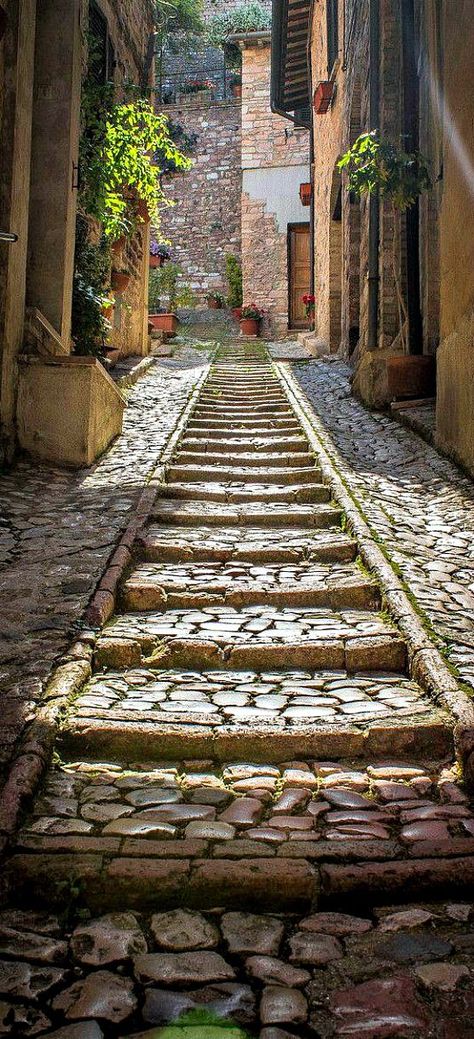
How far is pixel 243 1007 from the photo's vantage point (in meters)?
1.71

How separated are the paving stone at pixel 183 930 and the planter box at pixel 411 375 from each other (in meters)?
7.17

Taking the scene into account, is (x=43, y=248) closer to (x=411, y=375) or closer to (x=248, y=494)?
(x=248, y=494)

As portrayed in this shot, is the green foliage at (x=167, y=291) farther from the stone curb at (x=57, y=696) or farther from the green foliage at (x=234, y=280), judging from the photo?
the stone curb at (x=57, y=696)

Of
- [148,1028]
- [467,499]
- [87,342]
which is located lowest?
[148,1028]

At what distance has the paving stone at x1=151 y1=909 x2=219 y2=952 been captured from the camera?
1935mm

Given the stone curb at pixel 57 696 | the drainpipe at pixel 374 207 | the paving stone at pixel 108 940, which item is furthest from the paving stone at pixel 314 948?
the drainpipe at pixel 374 207

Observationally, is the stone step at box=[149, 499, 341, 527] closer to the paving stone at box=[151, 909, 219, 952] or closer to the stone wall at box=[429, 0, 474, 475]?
the stone wall at box=[429, 0, 474, 475]

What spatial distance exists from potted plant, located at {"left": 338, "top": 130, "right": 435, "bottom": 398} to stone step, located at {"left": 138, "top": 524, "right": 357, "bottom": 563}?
387cm

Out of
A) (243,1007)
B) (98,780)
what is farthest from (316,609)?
(243,1007)

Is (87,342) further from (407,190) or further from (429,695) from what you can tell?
(429,695)

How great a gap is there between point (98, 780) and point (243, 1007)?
Answer: 1106mm

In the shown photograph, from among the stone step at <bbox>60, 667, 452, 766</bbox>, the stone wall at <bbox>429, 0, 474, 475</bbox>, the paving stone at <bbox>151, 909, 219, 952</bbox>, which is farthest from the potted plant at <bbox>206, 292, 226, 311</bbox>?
the paving stone at <bbox>151, 909, 219, 952</bbox>

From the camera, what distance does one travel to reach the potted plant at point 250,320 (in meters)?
19.5

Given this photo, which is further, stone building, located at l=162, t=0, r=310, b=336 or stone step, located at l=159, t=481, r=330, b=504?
stone building, located at l=162, t=0, r=310, b=336
